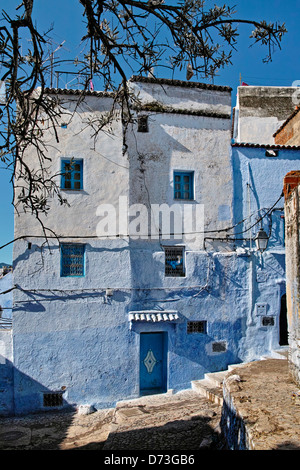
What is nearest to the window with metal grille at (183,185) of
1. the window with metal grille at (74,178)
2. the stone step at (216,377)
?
the window with metal grille at (74,178)

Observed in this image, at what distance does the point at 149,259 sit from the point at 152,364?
127 inches

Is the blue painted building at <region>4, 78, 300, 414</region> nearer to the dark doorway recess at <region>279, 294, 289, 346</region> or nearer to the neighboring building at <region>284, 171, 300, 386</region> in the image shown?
the dark doorway recess at <region>279, 294, 289, 346</region>

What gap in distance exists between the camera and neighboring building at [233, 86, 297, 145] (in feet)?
60.3

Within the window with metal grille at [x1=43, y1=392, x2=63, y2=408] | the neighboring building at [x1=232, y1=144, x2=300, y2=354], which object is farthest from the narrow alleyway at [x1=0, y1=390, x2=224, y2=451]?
the neighboring building at [x1=232, y1=144, x2=300, y2=354]

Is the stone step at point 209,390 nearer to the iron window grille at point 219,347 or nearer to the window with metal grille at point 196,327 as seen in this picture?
the iron window grille at point 219,347

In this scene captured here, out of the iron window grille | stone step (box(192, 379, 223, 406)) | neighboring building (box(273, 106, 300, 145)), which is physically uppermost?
neighboring building (box(273, 106, 300, 145))

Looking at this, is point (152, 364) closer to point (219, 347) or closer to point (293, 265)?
point (219, 347)

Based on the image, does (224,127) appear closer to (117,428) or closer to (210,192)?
(210,192)

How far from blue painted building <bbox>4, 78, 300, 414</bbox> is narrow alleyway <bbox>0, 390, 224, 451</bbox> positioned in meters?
0.67

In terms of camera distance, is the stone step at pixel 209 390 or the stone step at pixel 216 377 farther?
the stone step at pixel 216 377

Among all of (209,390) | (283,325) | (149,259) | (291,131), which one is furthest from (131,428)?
(291,131)

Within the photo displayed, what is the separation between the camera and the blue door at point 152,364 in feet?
40.3

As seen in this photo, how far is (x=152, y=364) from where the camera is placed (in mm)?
12375

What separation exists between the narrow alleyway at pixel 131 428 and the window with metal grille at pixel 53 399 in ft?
1.06
